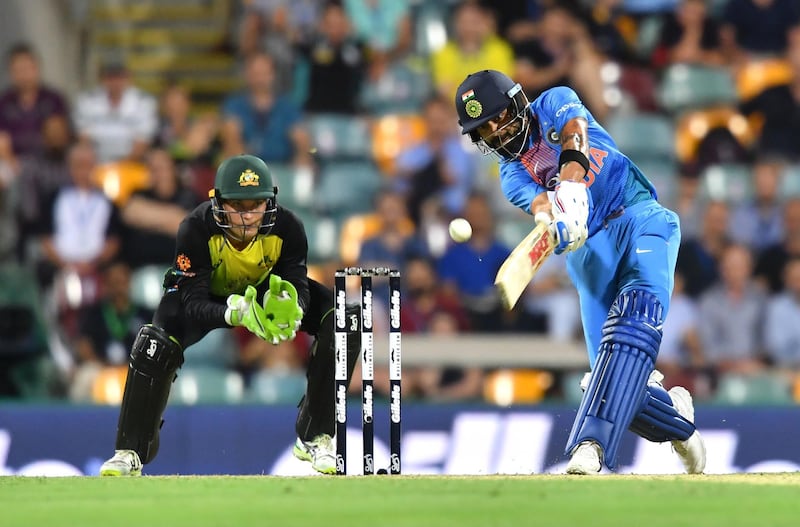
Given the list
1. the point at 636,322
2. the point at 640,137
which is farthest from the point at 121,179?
the point at 636,322

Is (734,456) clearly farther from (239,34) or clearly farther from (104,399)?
(239,34)

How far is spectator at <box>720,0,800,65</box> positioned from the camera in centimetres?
1268

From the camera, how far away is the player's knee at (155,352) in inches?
271

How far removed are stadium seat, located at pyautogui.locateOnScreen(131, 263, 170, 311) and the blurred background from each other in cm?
2

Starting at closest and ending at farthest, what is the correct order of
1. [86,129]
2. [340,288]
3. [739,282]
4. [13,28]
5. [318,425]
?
[340,288], [318,425], [739,282], [86,129], [13,28]

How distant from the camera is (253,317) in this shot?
21.5 ft

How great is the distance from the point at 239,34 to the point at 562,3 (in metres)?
3.04

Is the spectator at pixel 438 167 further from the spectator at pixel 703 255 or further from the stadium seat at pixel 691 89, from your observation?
the stadium seat at pixel 691 89

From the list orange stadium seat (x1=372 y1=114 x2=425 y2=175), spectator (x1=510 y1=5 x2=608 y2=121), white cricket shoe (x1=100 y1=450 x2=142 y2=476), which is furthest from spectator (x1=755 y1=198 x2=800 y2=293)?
white cricket shoe (x1=100 y1=450 x2=142 y2=476)

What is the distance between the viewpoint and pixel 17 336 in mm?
10258

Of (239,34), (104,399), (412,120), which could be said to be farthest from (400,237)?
(239,34)

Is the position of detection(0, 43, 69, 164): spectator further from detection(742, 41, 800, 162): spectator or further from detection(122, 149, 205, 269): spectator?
detection(742, 41, 800, 162): spectator

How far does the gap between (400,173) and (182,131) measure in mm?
1741

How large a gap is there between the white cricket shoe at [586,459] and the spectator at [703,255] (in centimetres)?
475
